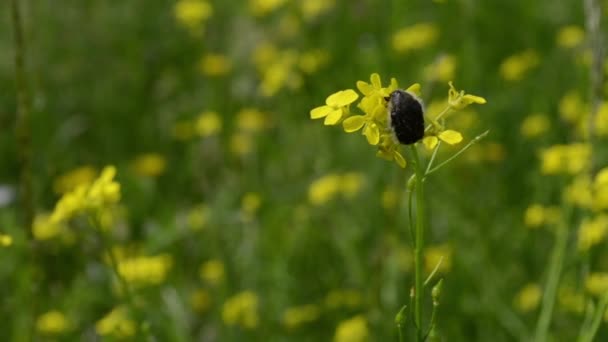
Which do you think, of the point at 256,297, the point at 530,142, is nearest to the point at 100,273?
the point at 256,297

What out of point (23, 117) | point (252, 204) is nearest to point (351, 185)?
point (252, 204)

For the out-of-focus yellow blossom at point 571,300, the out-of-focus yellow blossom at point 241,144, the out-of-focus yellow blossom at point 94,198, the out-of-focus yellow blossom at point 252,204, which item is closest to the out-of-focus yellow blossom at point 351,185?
the out-of-focus yellow blossom at point 252,204

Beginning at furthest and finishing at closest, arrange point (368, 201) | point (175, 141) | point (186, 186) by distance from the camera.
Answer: point (175, 141) → point (186, 186) → point (368, 201)

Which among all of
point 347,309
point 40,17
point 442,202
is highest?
point 40,17

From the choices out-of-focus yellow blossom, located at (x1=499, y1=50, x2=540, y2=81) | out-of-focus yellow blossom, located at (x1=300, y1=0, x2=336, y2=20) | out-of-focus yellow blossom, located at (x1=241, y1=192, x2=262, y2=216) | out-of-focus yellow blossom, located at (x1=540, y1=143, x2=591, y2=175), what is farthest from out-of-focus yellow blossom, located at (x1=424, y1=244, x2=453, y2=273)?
out-of-focus yellow blossom, located at (x1=300, y1=0, x2=336, y2=20)

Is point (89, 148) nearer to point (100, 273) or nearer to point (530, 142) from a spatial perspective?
point (100, 273)

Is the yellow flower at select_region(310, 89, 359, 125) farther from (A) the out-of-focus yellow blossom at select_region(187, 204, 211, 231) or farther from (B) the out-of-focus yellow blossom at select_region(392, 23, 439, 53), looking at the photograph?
(B) the out-of-focus yellow blossom at select_region(392, 23, 439, 53)
